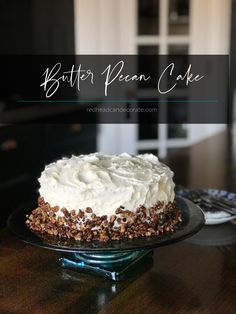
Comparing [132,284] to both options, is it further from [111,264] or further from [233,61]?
[233,61]

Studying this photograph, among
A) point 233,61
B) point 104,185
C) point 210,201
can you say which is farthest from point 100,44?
point 104,185

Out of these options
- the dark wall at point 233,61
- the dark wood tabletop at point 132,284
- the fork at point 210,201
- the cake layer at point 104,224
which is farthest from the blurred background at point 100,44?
the cake layer at point 104,224

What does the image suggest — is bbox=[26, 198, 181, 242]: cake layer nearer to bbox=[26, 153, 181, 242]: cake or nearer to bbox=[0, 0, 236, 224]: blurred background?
bbox=[26, 153, 181, 242]: cake

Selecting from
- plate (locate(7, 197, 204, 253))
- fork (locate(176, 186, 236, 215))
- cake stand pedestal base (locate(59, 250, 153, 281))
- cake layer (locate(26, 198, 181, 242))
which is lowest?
cake stand pedestal base (locate(59, 250, 153, 281))

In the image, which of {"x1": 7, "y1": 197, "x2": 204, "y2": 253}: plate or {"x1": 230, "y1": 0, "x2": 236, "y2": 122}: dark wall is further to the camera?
{"x1": 230, "y1": 0, "x2": 236, "y2": 122}: dark wall

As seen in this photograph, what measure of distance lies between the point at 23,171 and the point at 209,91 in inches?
57.8

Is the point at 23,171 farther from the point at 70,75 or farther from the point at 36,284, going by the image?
the point at 36,284

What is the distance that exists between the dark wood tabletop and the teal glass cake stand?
0.06 ft

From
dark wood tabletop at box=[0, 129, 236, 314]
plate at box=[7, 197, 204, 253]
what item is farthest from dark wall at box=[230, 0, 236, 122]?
plate at box=[7, 197, 204, 253]

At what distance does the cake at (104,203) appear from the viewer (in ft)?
2.75

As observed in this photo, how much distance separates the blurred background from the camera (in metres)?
2.88

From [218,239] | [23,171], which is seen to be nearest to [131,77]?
[23,171]

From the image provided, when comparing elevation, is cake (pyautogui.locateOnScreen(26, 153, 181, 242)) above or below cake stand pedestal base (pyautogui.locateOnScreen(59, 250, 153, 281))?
above

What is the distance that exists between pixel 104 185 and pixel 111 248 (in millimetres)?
116
